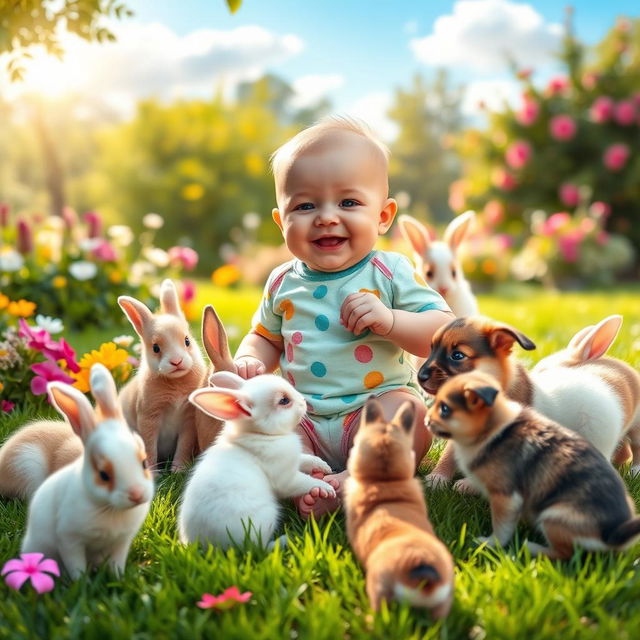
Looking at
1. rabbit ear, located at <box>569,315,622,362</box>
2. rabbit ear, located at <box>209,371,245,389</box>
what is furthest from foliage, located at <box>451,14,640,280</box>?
rabbit ear, located at <box>209,371,245,389</box>

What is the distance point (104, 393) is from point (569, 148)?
48.5 ft

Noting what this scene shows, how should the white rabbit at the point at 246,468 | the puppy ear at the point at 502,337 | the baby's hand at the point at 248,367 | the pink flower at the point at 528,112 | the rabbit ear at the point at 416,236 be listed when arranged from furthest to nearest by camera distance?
the pink flower at the point at 528,112 < the rabbit ear at the point at 416,236 < the baby's hand at the point at 248,367 < the puppy ear at the point at 502,337 < the white rabbit at the point at 246,468

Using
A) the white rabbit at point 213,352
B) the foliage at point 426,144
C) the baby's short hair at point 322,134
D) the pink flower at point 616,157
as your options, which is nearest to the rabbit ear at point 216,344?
the white rabbit at point 213,352

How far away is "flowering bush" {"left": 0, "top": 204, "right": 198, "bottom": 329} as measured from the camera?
6.10m

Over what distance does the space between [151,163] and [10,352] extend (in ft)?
57.0

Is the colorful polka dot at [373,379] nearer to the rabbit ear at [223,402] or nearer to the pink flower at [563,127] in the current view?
the rabbit ear at [223,402]

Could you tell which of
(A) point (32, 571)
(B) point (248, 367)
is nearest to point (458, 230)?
(B) point (248, 367)

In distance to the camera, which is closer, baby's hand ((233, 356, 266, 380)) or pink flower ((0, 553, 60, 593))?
pink flower ((0, 553, 60, 593))

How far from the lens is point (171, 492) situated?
2.75m

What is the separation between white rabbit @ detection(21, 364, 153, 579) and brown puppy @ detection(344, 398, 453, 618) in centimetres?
59

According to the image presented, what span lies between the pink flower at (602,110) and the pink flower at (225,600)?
1478cm

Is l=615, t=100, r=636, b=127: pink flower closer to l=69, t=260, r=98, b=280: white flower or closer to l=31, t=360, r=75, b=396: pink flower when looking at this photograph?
l=69, t=260, r=98, b=280: white flower

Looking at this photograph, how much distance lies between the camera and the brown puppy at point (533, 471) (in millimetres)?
2049

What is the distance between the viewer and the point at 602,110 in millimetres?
14586
